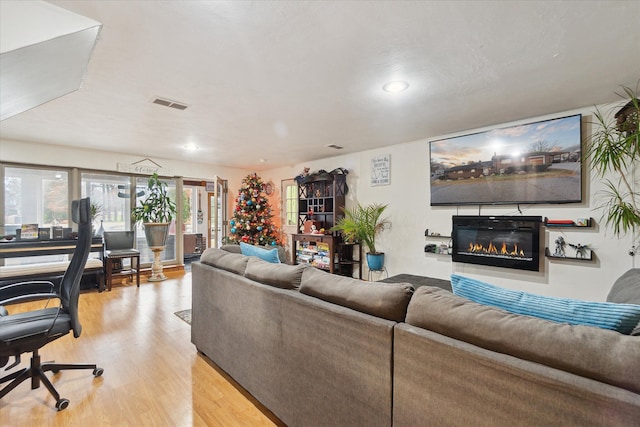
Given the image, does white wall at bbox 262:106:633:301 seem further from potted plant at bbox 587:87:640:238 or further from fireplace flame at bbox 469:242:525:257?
fireplace flame at bbox 469:242:525:257

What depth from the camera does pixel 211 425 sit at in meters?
1.69

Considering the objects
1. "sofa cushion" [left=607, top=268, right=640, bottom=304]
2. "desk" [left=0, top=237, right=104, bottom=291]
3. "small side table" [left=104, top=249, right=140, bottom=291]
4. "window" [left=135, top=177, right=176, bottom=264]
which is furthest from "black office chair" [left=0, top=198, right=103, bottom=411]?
"window" [left=135, top=177, right=176, bottom=264]

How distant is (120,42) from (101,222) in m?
4.51

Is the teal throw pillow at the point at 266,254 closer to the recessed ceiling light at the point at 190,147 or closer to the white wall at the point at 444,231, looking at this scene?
the white wall at the point at 444,231

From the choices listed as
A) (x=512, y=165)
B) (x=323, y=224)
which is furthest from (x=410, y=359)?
(x=323, y=224)

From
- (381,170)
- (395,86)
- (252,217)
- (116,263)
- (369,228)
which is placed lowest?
(116,263)

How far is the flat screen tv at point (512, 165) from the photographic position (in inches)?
125

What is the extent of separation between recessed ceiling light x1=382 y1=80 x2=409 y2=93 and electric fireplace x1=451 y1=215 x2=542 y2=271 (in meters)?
2.13

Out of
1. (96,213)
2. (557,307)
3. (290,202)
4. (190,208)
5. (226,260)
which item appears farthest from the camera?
(190,208)

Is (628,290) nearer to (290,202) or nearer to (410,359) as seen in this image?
(410,359)

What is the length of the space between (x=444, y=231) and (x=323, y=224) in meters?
2.36

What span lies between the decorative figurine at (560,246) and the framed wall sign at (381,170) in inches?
91.8

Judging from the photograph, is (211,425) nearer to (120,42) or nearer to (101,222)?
(120,42)

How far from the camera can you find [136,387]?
2045mm
